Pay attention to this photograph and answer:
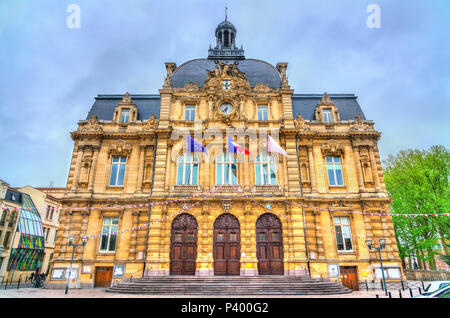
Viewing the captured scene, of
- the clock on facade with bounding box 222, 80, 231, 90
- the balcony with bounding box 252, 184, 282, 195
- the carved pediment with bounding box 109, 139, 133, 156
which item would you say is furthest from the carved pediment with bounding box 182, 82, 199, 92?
the balcony with bounding box 252, 184, 282, 195

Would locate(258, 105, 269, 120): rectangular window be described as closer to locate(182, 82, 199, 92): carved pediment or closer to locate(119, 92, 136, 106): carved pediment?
locate(182, 82, 199, 92): carved pediment

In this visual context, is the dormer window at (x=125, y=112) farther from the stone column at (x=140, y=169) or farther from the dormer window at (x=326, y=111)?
the dormer window at (x=326, y=111)

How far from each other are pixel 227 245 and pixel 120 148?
505 inches

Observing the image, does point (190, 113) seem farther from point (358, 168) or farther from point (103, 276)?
point (358, 168)

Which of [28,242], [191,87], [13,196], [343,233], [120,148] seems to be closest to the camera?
[343,233]

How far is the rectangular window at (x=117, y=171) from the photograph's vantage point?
24375 millimetres

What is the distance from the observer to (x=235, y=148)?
23078mm

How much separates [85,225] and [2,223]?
20637 millimetres

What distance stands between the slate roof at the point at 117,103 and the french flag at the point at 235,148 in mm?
8229

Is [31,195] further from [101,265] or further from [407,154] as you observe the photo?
[407,154]

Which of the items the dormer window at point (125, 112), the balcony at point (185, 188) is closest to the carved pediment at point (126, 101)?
the dormer window at point (125, 112)

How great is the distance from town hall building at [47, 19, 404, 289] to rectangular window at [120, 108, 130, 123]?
135 millimetres

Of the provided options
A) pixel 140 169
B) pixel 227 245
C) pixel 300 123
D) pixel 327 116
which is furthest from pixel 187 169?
pixel 327 116
